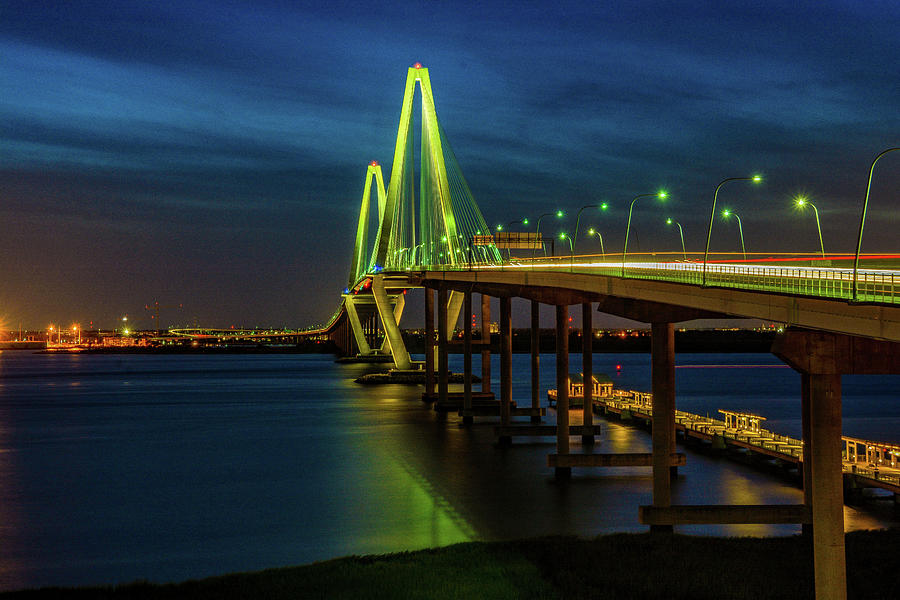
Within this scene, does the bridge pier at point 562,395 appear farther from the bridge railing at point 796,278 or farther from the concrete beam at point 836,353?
the concrete beam at point 836,353

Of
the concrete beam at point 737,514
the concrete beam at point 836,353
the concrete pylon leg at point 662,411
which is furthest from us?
the concrete pylon leg at point 662,411

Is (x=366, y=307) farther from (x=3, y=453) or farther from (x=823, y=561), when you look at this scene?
(x=823, y=561)

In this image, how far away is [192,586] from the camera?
22328mm

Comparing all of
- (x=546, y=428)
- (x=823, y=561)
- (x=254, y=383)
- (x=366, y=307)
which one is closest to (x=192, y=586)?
(x=823, y=561)

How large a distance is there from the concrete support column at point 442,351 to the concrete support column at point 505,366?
25.0 ft

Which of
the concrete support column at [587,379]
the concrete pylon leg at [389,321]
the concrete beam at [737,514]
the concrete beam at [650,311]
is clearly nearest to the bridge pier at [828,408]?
the concrete beam at [737,514]

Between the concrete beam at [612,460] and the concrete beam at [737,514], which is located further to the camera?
the concrete beam at [612,460]

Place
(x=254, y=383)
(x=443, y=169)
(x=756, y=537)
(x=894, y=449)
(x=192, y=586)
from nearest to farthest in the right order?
(x=192, y=586) → (x=756, y=537) → (x=894, y=449) → (x=443, y=169) → (x=254, y=383)

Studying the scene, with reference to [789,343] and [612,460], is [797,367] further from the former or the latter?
[612,460]

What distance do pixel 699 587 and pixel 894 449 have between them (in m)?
12.7

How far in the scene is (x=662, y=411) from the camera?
2767 centimetres

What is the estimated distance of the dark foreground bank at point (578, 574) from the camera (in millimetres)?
20219

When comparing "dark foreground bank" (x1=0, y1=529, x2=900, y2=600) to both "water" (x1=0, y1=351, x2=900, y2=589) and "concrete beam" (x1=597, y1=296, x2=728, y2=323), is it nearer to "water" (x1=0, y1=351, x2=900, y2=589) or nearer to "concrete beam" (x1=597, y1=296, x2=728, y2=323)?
"water" (x1=0, y1=351, x2=900, y2=589)

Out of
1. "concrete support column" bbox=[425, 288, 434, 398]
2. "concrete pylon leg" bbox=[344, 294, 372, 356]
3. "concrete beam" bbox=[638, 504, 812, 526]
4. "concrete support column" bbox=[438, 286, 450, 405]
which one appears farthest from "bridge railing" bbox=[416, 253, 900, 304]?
"concrete pylon leg" bbox=[344, 294, 372, 356]
